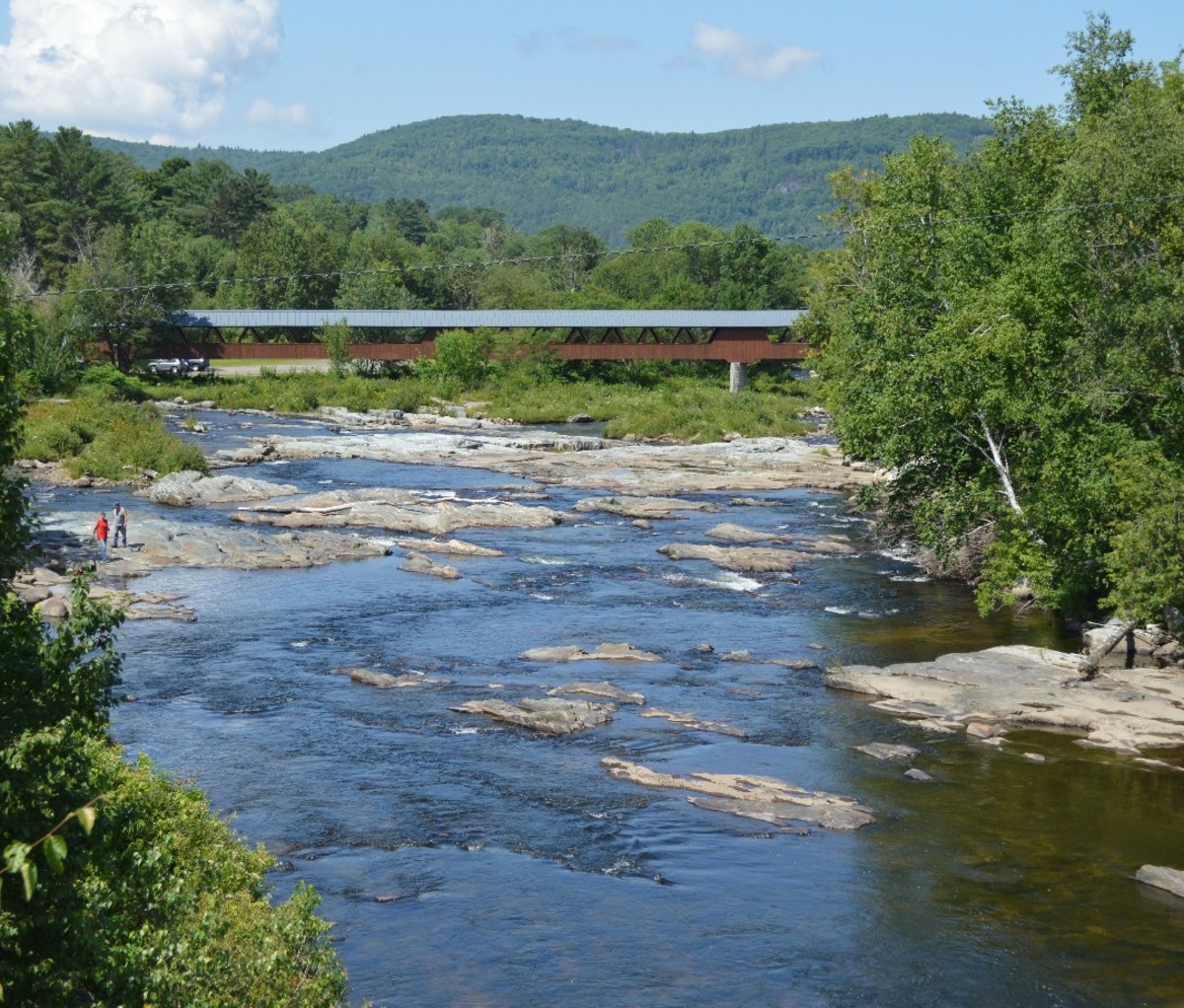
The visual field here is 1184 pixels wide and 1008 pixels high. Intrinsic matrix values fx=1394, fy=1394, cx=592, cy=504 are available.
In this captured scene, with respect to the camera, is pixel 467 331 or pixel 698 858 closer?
pixel 698 858

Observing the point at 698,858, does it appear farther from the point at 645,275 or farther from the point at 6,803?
the point at 645,275

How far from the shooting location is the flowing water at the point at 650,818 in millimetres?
17078

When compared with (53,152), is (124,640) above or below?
below

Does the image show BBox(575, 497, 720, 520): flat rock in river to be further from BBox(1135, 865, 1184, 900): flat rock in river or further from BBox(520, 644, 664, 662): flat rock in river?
BBox(1135, 865, 1184, 900): flat rock in river

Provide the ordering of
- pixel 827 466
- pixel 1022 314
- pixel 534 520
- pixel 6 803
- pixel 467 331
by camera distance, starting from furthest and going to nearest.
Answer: pixel 467 331
pixel 827 466
pixel 534 520
pixel 1022 314
pixel 6 803

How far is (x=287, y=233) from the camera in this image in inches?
4916

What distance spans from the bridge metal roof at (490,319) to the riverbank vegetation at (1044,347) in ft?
186

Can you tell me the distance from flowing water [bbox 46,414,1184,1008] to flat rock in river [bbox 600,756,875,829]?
390 mm

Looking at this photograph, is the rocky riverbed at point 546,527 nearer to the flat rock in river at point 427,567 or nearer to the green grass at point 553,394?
the flat rock in river at point 427,567

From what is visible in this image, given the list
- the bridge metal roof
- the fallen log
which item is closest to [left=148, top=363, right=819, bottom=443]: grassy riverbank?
the bridge metal roof

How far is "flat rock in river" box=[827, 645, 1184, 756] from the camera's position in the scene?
2586cm

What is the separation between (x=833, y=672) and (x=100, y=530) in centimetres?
2168

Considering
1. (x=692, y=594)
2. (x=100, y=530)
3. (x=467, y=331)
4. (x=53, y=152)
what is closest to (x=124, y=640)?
(x=100, y=530)

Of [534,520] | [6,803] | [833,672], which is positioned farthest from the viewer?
[534,520]
